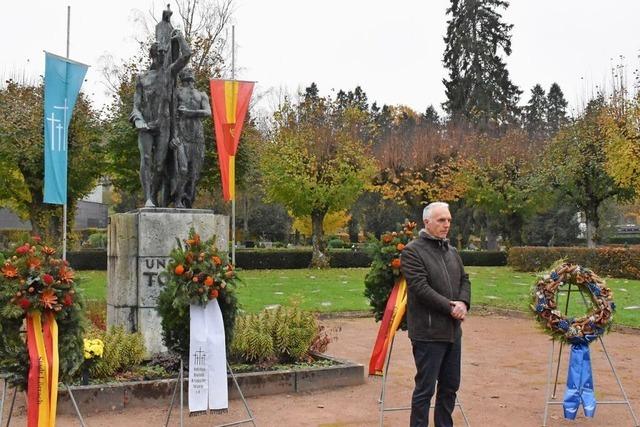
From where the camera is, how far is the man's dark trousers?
5.34 meters

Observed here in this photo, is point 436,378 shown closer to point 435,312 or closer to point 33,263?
point 435,312

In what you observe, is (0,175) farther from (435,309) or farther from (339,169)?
(435,309)

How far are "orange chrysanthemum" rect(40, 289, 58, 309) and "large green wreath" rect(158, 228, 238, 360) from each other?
1102 mm

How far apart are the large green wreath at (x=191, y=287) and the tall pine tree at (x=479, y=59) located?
141 ft

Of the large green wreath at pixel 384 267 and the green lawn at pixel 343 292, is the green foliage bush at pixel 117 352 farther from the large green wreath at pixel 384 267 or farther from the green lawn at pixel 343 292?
the large green wreath at pixel 384 267

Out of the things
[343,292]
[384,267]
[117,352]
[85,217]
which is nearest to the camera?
[384,267]

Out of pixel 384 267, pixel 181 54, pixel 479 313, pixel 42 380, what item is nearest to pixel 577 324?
pixel 384 267

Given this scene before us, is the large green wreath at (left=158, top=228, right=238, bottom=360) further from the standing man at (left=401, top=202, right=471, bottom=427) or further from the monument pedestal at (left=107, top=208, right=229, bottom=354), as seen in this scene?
the monument pedestal at (left=107, top=208, right=229, bottom=354)

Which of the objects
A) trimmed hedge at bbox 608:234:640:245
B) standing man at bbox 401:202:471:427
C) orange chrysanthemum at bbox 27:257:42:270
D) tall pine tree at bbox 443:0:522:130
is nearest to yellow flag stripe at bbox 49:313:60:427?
orange chrysanthemum at bbox 27:257:42:270

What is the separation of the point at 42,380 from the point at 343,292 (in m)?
14.4

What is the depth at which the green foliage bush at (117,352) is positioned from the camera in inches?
297

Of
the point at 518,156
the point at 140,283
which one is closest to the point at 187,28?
the point at 518,156

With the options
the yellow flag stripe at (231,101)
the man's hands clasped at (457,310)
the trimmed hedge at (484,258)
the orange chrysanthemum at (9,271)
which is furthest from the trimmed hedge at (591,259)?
the orange chrysanthemum at (9,271)

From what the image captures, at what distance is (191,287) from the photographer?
6.17 meters
